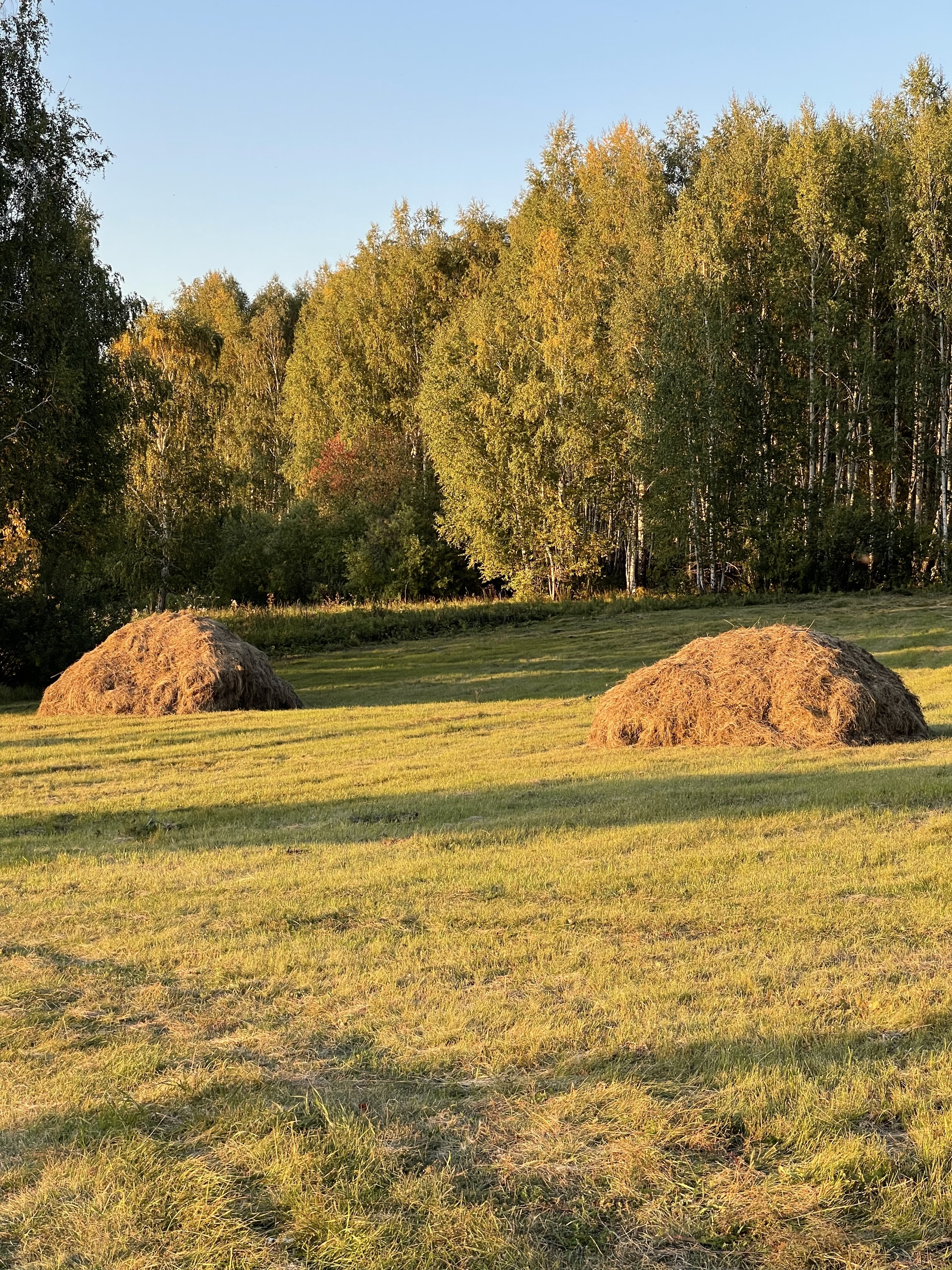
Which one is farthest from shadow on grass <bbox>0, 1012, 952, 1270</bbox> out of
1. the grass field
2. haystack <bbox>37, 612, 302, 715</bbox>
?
haystack <bbox>37, 612, 302, 715</bbox>

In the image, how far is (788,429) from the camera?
37938 millimetres

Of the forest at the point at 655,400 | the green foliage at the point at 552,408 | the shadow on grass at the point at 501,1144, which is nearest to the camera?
the shadow on grass at the point at 501,1144

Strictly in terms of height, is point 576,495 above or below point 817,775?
above

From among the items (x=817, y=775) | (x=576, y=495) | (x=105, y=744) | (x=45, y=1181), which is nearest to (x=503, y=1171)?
(x=45, y=1181)

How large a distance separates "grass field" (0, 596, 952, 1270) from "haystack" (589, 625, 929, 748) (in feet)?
7.12

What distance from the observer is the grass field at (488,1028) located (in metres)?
3.26

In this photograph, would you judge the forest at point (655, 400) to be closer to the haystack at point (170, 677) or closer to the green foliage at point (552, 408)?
the green foliage at point (552, 408)

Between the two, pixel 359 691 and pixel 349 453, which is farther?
pixel 349 453

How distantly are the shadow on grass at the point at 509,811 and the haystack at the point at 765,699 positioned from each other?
1661mm

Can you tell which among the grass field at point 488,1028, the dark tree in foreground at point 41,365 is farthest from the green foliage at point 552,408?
the grass field at point 488,1028

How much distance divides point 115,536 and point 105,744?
17153 mm

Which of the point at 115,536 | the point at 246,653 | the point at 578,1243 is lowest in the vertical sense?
the point at 578,1243

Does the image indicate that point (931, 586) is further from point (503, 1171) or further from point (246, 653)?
point (503, 1171)

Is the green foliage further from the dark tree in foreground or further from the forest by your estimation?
the dark tree in foreground
